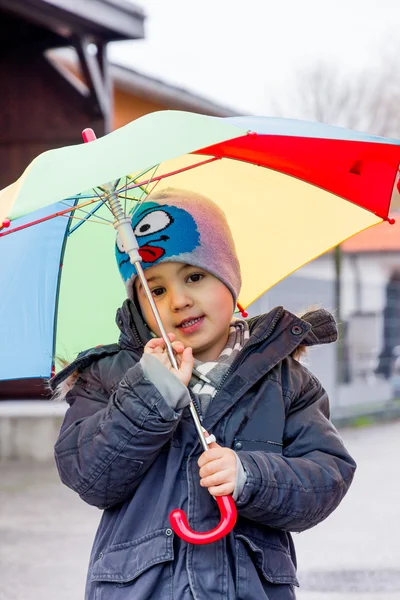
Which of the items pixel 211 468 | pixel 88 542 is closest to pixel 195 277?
pixel 211 468

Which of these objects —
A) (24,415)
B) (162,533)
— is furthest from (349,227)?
(24,415)

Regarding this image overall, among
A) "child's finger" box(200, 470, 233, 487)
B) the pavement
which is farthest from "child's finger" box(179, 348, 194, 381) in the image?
the pavement

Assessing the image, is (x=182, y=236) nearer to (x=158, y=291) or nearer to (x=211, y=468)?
(x=158, y=291)

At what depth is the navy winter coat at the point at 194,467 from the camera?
218 cm

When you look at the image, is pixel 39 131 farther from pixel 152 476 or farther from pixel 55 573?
pixel 152 476

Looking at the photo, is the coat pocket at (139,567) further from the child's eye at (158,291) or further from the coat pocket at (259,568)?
the child's eye at (158,291)

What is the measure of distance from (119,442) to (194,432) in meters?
0.20

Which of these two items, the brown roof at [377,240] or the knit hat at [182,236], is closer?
the knit hat at [182,236]

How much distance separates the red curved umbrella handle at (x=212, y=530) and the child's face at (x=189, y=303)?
0.40m

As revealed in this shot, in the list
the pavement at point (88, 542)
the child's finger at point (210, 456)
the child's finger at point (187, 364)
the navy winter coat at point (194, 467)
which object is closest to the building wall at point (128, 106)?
the pavement at point (88, 542)

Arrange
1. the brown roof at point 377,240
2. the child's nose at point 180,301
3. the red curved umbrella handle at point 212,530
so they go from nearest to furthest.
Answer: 1. the red curved umbrella handle at point 212,530
2. the child's nose at point 180,301
3. the brown roof at point 377,240

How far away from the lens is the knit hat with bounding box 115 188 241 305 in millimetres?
2381

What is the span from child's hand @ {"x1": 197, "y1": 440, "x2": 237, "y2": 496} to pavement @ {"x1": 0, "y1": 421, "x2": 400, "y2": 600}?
2655mm

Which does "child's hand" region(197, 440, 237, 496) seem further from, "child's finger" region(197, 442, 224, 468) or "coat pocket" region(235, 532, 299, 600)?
"coat pocket" region(235, 532, 299, 600)
